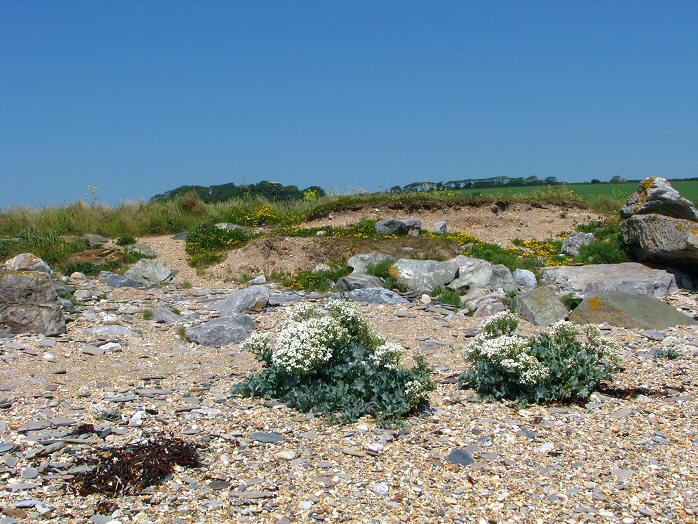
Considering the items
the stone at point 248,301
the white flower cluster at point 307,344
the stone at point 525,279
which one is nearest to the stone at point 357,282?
the stone at point 248,301

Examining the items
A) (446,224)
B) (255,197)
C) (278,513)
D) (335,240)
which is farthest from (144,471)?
(255,197)

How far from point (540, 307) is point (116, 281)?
904 cm

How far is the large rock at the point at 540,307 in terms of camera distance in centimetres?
1106

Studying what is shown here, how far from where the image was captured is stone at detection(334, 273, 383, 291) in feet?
44.5

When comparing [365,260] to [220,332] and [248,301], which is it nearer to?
[248,301]

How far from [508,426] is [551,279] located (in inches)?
333

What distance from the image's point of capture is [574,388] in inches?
273

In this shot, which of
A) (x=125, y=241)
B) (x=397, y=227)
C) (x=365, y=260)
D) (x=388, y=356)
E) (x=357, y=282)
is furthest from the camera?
(x=125, y=241)

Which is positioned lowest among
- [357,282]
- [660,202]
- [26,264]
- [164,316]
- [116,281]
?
[164,316]

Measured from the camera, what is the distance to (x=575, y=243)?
17.3 metres

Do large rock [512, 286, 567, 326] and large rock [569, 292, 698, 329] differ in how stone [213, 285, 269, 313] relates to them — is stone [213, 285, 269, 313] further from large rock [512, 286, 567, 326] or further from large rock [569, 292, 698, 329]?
large rock [569, 292, 698, 329]

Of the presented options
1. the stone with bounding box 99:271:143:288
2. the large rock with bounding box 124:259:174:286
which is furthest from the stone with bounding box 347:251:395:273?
the stone with bounding box 99:271:143:288

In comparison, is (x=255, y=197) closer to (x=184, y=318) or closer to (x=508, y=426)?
(x=184, y=318)

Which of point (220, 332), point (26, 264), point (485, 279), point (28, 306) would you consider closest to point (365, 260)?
point (485, 279)
